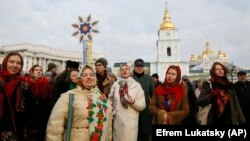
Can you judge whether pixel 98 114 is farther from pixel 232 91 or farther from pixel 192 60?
pixel 192 60

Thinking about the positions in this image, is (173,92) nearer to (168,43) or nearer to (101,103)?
(101,103)

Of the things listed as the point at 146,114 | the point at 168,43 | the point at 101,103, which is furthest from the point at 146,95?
the point at 168,43

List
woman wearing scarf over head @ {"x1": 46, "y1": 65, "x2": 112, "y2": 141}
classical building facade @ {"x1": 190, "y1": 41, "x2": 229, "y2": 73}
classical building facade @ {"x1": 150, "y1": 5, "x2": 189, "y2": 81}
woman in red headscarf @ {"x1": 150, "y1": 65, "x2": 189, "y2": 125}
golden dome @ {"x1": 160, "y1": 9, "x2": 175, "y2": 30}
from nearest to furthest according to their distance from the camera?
woman wearing scarf over head @ {"x1": 46, "y1": 65, "x2": 112, "y2": 141}, woman in red headscarf @ {"x1": 150, "y1": 65, "x2": 189, "y2": 125}, classical building facade @ {"x1": 150, "y1": 5, "x2": 189, "y2": 81}, golden dome @ {"x1": 160, "y1": 9, "x2": 175, "y2": 30}, classical building facade @ {"x1": 190, "y1": 41, "x2": 229, "y2": 73}

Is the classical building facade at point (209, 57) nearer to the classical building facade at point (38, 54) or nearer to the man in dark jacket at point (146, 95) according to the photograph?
the classical building facade at point (38, 54)

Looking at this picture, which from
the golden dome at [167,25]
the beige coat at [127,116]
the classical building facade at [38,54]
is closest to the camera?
the beige coat at [127,116]

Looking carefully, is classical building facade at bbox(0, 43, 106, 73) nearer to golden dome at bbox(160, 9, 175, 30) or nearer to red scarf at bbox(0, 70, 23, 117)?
golden dome at bbox(160, 9, 175, 30)

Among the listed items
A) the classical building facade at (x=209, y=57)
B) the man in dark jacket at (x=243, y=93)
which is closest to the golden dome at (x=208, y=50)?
the classical building facade at (x=209, y=57)

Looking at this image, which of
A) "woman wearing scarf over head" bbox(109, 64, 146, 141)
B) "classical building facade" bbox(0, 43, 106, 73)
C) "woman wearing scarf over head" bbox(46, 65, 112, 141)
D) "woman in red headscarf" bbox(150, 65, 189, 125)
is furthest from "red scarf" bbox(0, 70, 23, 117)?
"classical building facade" bbox(0, 43, 106, 73)

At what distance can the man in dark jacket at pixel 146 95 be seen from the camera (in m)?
4.68

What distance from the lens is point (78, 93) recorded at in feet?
10.1

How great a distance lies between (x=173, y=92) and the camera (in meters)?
3.79

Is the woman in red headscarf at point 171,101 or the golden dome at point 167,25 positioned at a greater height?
the golden dome at point 167,25

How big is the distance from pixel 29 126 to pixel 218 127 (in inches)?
77.3

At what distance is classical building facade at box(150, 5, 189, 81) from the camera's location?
56.6m
